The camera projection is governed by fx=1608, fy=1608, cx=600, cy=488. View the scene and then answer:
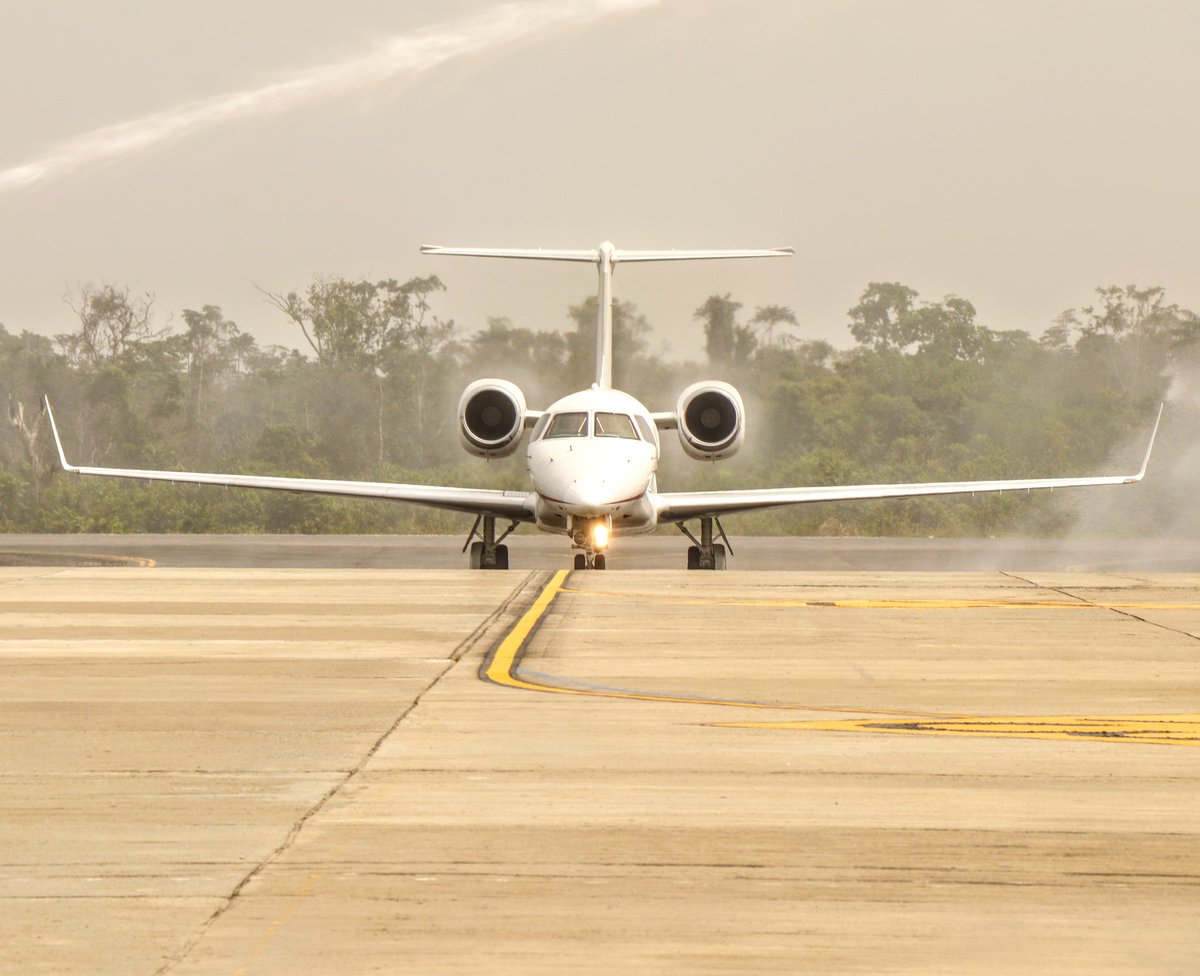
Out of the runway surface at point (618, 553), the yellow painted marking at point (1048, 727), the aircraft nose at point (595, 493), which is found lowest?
the runway surface at point (618, 553)

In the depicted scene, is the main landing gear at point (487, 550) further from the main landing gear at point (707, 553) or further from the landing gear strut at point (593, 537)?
the main landing gear at point (707, 553)

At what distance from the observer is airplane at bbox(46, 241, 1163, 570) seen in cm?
2523

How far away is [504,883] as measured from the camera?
17.6 feet

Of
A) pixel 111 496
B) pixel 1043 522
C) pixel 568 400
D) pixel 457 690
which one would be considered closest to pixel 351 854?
pixel 457 690

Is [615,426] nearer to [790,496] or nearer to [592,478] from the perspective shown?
[592,478]

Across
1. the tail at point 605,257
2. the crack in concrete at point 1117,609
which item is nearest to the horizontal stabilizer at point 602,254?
the tail at point 605,257

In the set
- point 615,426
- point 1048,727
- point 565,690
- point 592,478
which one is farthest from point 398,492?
point 1048,727

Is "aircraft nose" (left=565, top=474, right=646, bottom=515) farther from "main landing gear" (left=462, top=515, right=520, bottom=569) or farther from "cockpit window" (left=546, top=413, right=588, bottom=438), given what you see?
"main landing gear" (left=462, top=515, right=520, bottom=569)

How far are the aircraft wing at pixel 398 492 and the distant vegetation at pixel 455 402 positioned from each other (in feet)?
46.3

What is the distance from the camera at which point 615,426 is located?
26.2 metres

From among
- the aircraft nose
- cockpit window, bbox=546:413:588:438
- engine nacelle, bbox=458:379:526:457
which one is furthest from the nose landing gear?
engine nacelle, bbox=458:379:526:457

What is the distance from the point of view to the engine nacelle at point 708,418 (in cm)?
2792

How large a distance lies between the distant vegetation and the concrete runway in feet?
102

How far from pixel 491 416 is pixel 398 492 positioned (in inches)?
96.9
